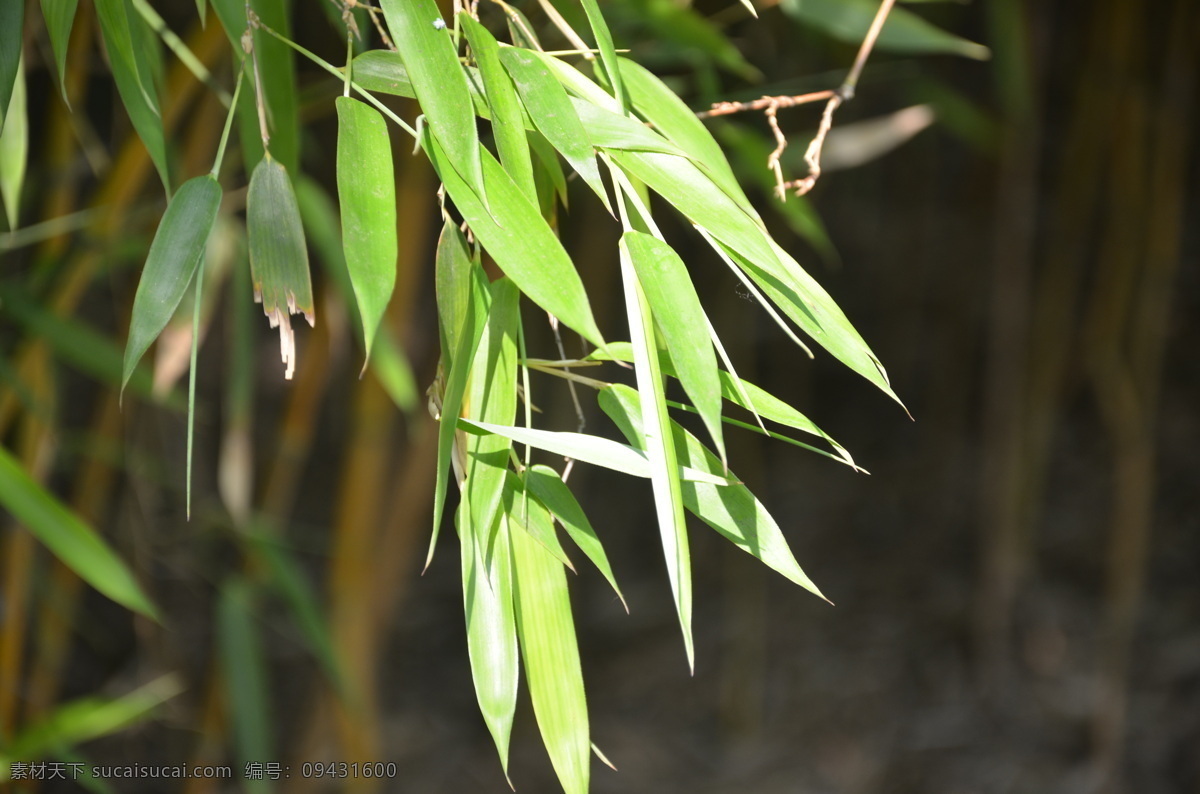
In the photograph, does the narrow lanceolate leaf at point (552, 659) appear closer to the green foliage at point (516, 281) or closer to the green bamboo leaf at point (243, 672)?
the green foliage at point (516, 281)

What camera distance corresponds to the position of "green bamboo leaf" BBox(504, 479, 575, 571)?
9.6 inches

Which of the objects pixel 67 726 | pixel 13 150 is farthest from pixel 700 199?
pixel 67 726

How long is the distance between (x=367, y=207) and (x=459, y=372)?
0.05m

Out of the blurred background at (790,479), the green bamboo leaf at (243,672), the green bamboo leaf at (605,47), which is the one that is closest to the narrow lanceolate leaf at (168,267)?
the green bamboo leaf at (605,47)

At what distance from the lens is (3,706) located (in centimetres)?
62

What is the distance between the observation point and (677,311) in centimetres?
21

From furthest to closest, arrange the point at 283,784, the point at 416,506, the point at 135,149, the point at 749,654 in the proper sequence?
the point at 749,654, the point at 283,784, the point at 416,506, the point at 135,149

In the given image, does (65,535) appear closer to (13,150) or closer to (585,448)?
(13,150)

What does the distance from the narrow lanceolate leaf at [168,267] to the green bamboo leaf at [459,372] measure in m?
0.07

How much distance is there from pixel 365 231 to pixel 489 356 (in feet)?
0.14

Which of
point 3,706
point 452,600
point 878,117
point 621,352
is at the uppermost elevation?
point 621,352

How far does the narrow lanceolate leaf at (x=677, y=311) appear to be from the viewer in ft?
0.67

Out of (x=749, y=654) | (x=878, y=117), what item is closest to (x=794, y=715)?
(x=749, y=654)

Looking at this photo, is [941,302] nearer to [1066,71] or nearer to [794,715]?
[1066,71]
